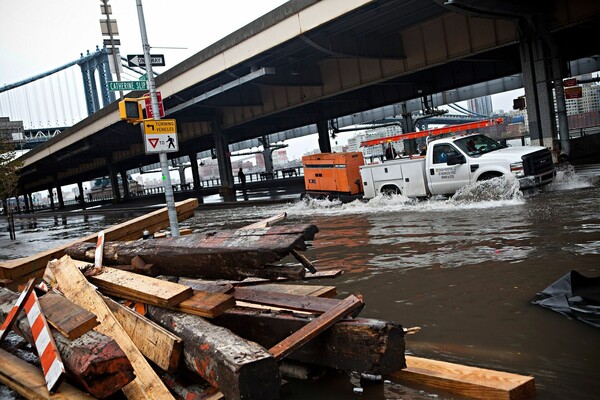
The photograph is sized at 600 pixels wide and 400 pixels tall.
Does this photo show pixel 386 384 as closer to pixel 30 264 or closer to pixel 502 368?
pixel 502 368

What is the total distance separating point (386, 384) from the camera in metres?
4.14

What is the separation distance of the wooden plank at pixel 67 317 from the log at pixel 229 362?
696mm

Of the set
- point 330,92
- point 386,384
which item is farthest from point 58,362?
point 330,92

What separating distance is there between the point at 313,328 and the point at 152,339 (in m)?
1.31

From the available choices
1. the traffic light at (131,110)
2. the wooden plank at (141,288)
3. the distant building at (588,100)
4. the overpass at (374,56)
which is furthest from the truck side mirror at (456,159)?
the distant building at (588,100)

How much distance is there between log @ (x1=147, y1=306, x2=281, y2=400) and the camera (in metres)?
3.29

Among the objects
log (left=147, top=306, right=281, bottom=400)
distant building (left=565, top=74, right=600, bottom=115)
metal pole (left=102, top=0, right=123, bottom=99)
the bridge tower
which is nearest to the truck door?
log (left=147, top=306, right=281, bottom=400)

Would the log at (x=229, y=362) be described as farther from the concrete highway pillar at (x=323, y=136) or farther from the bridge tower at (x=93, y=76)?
the bridge tower at (x=93, y=76)

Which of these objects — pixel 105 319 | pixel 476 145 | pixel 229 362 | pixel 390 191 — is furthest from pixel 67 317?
pixel 390 191

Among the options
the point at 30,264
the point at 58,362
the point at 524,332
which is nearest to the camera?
the point at 58,362

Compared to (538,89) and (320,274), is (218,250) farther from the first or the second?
(538,89)

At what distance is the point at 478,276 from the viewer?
7.00 metres

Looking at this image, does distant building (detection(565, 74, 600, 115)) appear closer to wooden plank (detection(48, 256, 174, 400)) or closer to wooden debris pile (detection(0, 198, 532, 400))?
wooden debris pile (detection(0, 198, 532, 400))

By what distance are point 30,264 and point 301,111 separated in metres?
33.7
